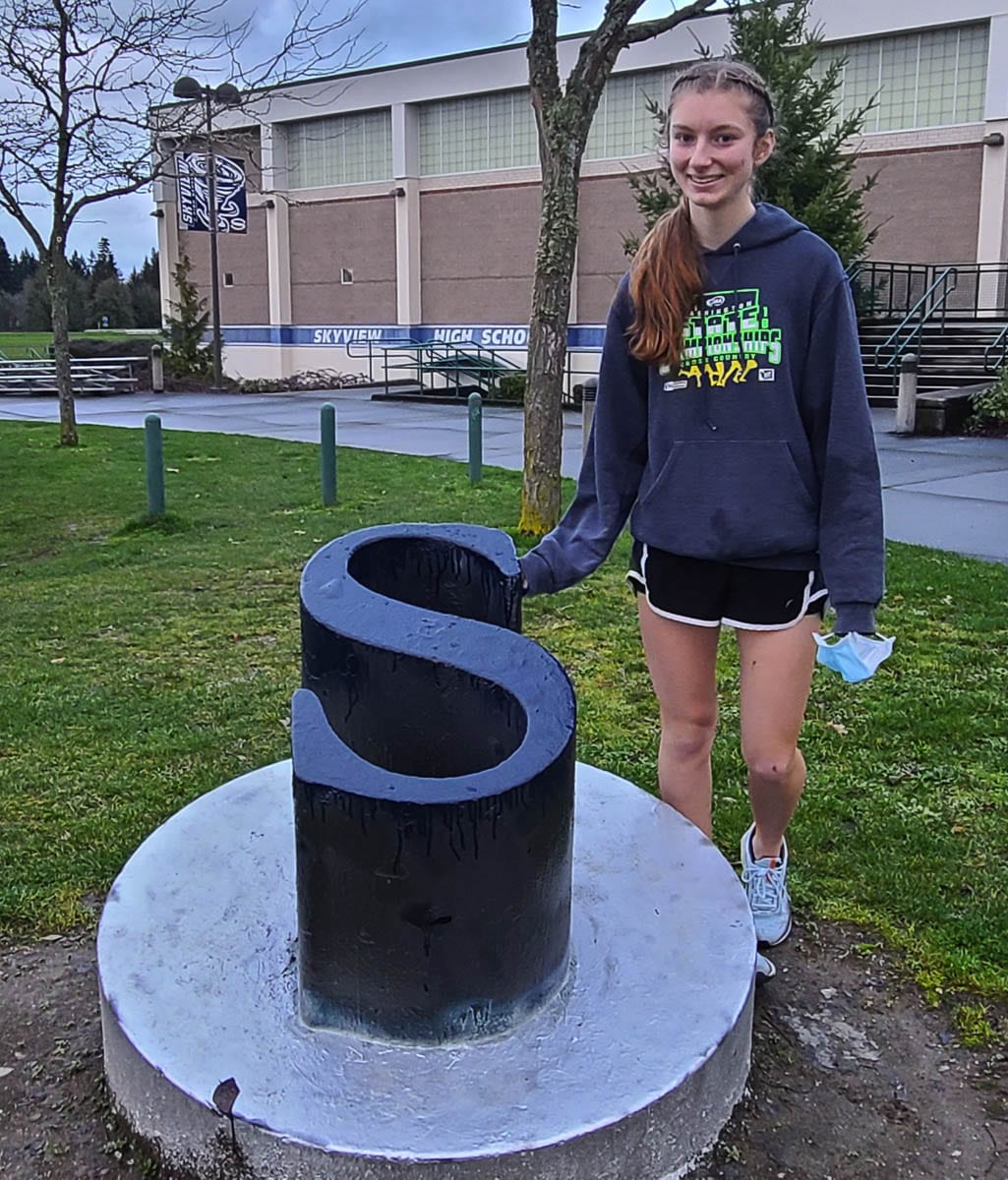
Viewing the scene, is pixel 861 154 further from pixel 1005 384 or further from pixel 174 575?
pixel 174 575

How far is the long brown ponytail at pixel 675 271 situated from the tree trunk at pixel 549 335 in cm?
504

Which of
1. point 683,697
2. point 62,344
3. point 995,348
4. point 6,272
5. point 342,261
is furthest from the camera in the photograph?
point 6,272

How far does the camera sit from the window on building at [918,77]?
23500 millimetres

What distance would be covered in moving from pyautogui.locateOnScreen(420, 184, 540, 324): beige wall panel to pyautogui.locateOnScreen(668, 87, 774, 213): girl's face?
27.6 metres

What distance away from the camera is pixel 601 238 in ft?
93.4

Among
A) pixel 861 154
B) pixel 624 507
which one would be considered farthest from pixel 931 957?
pixel 861 154

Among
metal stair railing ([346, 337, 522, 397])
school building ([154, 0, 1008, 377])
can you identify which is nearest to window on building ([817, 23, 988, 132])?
school building ([154, 0, 1008, 377])

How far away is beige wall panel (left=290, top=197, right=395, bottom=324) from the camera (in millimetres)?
32594

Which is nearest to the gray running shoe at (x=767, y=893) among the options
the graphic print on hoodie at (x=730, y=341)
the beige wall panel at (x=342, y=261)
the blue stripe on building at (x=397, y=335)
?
the graphic print on hoodie at (x=730, y=341)

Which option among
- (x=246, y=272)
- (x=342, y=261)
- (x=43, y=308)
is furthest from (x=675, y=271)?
(x=43, y=308)

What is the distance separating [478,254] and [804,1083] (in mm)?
29784

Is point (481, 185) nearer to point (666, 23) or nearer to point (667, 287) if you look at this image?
point (666, 23)

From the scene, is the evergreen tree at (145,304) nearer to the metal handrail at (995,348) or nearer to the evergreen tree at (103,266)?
the evergreen tree at (103,266)

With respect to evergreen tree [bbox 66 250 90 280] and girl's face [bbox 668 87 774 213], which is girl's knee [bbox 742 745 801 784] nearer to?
girl's face [bbox 668 87 774 213]
